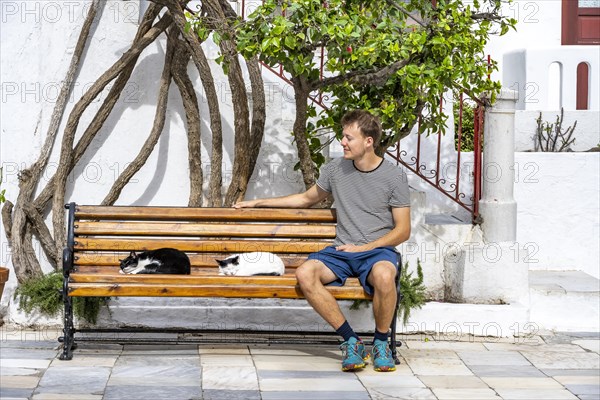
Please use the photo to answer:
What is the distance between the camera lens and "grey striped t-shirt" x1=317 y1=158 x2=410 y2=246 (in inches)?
261

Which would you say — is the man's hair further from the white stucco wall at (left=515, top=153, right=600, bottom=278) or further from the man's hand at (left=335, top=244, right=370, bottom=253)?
the white stucco wall at (left=515, top=153, right=600, bottom=278)

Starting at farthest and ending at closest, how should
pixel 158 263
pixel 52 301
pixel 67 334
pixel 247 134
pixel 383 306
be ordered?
pixel 247 134
pixel 52 301
pixel 158 263
pixel 67 334
pixel 383 306

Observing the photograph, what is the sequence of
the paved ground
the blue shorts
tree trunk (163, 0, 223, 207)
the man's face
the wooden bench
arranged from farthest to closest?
tree trunk (163, 0, 223, 207) < the wooden bench < the man's face < the blue shorts < the paved ground

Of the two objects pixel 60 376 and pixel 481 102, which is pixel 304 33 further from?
pixel 60 376

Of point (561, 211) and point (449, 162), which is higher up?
point (449, 162)

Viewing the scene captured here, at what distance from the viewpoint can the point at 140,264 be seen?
6609mm

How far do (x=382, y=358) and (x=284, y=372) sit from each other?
1.79ft

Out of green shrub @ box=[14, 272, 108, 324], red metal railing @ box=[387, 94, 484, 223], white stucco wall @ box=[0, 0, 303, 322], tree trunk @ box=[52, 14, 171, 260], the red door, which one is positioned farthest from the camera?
the red door

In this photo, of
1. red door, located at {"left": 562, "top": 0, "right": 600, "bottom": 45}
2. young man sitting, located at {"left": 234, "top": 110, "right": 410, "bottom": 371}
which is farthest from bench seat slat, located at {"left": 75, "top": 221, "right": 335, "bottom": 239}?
red door, located at {"left": 562, "top": 0, "right": 600, "bottom": 45}

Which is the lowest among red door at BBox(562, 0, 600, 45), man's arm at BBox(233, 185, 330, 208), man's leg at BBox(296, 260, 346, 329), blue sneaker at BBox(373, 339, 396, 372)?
blue sneaker at BBox(373, 339, 396, 372)

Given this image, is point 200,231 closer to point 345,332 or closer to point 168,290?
point 168,290

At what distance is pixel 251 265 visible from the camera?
656 cm

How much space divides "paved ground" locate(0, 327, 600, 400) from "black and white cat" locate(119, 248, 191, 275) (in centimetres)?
48

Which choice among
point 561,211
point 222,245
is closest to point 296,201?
point 222,245
